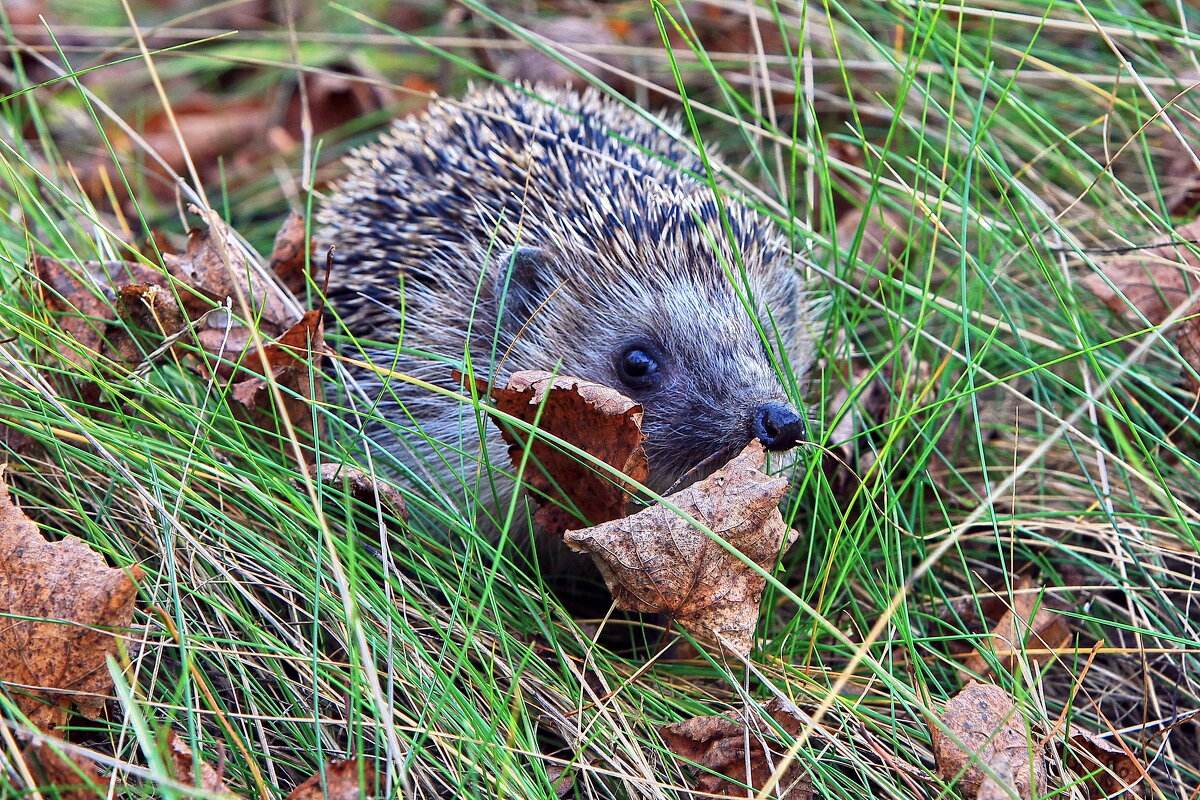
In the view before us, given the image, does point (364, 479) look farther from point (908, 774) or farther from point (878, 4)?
point (878, 4)

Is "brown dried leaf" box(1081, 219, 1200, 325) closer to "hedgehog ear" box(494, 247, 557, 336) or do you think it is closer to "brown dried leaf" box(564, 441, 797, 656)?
"brown dried leaf" box(564, 441, 797, 656)

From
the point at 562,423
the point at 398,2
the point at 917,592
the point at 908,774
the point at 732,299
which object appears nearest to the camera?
the point at 908,774

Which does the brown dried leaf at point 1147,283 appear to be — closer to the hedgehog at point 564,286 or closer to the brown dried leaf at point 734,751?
the hedgehog at point 564,286

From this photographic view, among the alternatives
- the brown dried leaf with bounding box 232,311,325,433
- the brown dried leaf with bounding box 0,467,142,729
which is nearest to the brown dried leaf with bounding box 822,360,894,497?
the brown dried leaf with bounding box 232,311,325,433

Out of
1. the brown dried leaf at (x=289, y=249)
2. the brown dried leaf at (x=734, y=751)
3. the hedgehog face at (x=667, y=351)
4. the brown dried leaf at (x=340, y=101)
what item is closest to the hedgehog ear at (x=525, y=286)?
the hedgehog face at (x=667, y=351)

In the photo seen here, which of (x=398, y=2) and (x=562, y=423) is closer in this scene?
(x=562, y=423)

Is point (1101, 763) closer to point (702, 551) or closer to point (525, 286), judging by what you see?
point (702, 551)

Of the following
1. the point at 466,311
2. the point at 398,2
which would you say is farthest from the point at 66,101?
the point at 466,311

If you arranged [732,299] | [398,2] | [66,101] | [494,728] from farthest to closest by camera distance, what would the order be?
[398,2] < [66,101] < [732,299] < [494,728]
